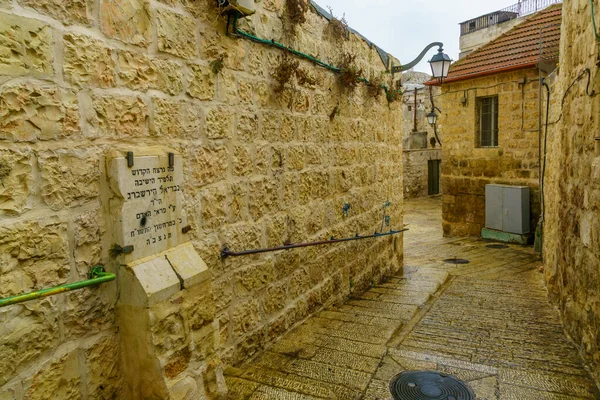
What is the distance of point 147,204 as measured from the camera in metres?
2.05

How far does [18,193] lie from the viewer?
62.3 inches

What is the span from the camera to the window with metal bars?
10539 mm

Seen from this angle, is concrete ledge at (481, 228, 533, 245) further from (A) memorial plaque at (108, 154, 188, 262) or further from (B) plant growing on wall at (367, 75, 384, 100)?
(A) memorial plaque at (108, 154, 188, 262)

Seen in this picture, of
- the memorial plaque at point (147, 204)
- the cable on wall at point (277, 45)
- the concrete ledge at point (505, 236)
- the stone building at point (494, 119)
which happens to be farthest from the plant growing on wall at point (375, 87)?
the concrete ledge at point (505, 236)

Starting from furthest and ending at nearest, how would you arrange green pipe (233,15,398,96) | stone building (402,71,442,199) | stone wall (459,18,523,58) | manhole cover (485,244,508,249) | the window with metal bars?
stone wall (459,18,523,58), stone building (402,71,442,199), the window with metal bars, manhole cover (485,244,508,249), green pipe (233,15,398,96)

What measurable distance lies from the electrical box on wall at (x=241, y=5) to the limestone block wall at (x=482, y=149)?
873 centimetres

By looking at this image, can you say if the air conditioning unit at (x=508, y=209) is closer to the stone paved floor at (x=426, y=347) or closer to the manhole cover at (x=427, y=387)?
the stone paved floor at (x=426, y=347)

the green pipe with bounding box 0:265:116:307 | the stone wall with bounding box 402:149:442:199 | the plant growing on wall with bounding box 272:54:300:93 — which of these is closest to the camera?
the green pipe with bounding box 0:265:116:307

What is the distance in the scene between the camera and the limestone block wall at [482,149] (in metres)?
9.70

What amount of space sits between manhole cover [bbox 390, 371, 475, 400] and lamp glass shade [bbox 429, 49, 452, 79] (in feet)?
17.0

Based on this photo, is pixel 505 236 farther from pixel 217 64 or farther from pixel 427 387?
pixel 217 64

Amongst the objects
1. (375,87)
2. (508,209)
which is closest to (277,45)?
(375,87)

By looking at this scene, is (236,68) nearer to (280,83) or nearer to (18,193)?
(280,83)

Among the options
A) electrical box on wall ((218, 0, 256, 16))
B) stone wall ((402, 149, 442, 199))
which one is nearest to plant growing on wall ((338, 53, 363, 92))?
electrical box on wall ((218, 0, 256, 16))
